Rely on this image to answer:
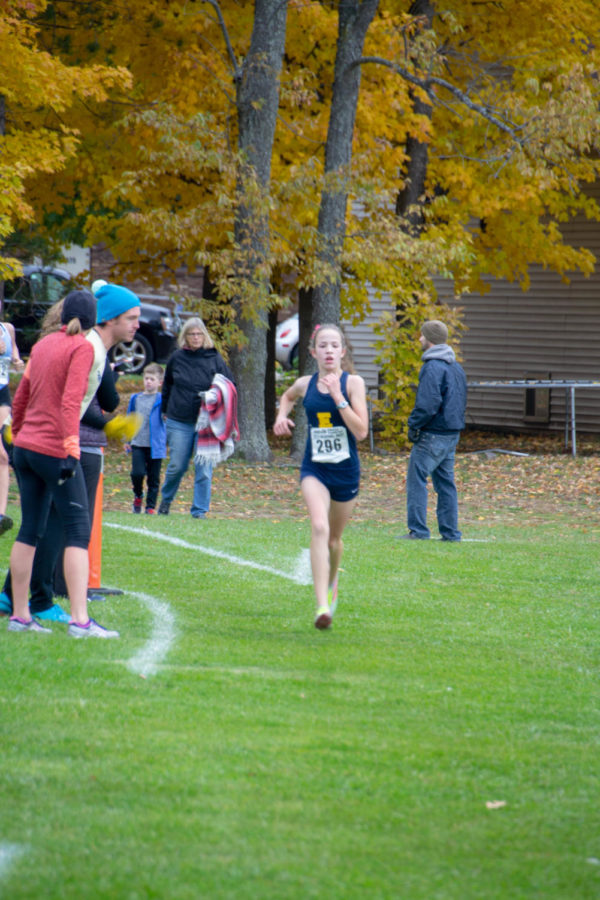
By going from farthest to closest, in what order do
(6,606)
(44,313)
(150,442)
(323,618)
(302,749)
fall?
(44,313) < (150,442) < (6,606) < (323,618) < (302,749)

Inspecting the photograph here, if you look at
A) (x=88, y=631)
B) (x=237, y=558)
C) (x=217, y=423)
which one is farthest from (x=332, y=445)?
(x=217, y=423)

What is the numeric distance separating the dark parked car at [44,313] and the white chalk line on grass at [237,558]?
11.5 metres

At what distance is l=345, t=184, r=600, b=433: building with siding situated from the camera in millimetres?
25344

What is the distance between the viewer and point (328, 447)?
7277 mm

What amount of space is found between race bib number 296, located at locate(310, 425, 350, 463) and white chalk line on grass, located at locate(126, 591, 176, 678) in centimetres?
134

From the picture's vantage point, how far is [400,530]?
13430 millimetres

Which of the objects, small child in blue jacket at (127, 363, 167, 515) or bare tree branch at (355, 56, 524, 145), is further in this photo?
bare tree branch at (355, 56, 524, 145)

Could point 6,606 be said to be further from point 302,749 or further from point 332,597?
point 302,749

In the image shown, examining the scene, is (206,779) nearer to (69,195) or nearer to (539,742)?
(539,742)

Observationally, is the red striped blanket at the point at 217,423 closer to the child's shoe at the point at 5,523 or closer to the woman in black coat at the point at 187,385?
the woman in black coat at the point at 187,385

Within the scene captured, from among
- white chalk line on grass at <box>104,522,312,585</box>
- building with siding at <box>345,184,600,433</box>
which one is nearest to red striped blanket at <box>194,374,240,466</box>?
white chalk line on grass at <box>104,522,312,585</box>

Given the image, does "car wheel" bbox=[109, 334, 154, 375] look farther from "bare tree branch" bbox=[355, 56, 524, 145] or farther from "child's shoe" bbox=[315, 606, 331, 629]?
"child's shoe" bbox=[315, 606, 331, 629]

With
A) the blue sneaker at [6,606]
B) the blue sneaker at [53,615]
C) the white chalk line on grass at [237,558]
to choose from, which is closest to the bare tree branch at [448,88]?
the white chalk line on grass at [237,558]

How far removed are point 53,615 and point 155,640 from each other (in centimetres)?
85
